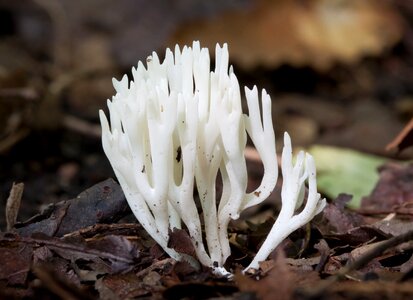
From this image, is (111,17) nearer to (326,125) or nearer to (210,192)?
(326,125)

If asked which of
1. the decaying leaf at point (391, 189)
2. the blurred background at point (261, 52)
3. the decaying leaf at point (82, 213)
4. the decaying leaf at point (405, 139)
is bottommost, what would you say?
the decaying leaf at point (391, 189)

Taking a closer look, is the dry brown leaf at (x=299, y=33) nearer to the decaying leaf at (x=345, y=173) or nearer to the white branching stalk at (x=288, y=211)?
the decaying leaf at (x=345, y=173)

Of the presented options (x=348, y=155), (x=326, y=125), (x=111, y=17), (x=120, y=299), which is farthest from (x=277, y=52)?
(x=120, y=299)

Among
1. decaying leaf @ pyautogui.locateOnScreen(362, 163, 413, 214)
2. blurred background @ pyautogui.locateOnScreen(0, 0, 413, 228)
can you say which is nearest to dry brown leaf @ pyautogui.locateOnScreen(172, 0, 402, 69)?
blurred background @ pyautogui.locateOnScreen(0, 0, 413, 228)

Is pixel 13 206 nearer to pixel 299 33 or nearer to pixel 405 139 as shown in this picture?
pixel 405 139

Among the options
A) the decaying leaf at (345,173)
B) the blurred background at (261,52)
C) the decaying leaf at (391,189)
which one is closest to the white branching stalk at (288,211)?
the decaying leaf at (391,189)

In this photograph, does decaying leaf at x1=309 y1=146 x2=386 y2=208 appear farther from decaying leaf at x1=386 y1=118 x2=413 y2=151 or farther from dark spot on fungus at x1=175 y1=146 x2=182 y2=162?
dark spot on fungus at x1=175 y1=146 x2=182 y2=162
